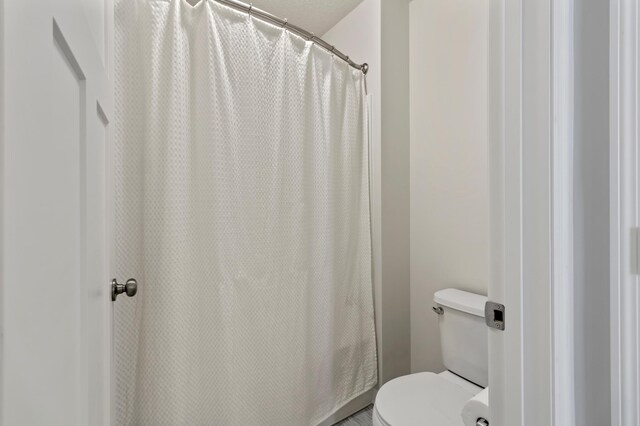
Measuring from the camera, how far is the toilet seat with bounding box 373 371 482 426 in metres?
1.05

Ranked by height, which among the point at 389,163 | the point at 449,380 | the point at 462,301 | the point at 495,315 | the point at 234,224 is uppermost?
the point at 389,163

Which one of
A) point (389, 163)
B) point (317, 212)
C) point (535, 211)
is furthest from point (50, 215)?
point (389, 163)

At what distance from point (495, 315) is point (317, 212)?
0.98 m

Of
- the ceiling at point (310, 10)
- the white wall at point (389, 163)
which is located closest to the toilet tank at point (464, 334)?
the white wall at point (389, 163)

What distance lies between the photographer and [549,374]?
502 mm

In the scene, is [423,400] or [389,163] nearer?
[423,400]

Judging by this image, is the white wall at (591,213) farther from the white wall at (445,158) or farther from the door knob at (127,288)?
the door knob at (127,288)

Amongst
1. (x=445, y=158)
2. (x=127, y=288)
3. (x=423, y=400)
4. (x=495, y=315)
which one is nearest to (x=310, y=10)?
(x=445, y=158)

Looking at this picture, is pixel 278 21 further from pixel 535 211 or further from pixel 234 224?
pixel 535 211

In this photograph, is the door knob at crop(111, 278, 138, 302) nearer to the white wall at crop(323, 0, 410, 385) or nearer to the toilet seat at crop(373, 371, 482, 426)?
the toilet seat at crop(373, 371, 482, 426)

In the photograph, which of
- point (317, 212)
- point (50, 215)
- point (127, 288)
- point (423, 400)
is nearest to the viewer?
point (50, 215)

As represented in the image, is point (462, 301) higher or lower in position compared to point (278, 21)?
lower

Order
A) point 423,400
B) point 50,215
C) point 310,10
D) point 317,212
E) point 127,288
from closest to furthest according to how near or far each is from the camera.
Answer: point 50,215 → point 127,288 → point 423,400 → point 317,212 → point 310,10

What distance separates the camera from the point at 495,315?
1.87 ft
